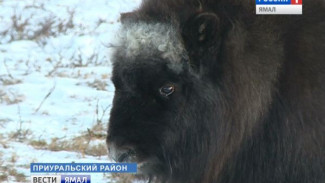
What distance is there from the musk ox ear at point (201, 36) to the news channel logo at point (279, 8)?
358 mm

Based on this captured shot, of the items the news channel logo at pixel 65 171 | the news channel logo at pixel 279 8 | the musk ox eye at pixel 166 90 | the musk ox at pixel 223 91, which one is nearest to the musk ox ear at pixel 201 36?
the musk ox at pixel 223 91

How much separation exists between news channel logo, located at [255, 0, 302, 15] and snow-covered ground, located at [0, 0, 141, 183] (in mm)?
867

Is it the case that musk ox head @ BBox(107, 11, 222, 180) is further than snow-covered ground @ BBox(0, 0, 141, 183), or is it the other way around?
snow-covered ground @ BBox(0, 0, 141, 183)

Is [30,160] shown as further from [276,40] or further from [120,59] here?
[276,40]

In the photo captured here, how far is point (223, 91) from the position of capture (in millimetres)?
3611

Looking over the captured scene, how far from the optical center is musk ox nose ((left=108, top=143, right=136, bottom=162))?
3359mm

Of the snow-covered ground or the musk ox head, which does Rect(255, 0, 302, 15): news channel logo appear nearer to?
the musk ox head

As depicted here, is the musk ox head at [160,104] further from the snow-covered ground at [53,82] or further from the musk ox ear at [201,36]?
the snow-covered ground at [53,82]

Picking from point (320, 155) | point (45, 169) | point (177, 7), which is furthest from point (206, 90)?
point (45, 169)

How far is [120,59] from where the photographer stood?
3611 millimetres

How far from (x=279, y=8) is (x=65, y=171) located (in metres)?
1.98

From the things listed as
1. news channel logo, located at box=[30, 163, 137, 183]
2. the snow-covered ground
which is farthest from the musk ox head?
news channel logo, located at box=[30, 163, 137, 183]

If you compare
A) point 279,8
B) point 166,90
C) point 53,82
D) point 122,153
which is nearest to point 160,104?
point 166,90

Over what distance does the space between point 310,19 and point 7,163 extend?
8.62 ft
